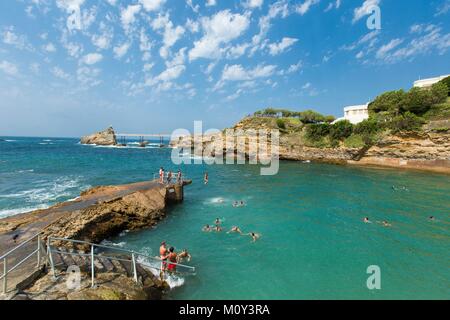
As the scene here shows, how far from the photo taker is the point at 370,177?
34.0 m

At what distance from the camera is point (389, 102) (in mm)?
49188

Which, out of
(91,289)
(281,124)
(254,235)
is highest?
(281,124)

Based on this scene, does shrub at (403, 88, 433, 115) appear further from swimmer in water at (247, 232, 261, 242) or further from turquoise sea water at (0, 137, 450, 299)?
swimmer in water at (247, 232, 261, 242)

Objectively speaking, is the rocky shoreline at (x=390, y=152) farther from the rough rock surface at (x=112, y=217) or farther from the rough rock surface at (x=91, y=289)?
the rough rock surface at (x=91, y=289)

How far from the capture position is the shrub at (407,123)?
40188 millimetres

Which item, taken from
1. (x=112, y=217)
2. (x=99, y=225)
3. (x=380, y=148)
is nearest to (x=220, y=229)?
(x=112, y=217)

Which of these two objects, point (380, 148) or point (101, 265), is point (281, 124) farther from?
point (101, 265)

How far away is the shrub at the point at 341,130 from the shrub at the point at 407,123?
8608 mm

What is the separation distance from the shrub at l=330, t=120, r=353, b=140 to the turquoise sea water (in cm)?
2373

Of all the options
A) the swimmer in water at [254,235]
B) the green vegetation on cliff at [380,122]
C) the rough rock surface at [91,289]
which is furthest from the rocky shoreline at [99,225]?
the green vegetation on cliff at [380,122]

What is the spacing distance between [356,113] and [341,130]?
14.0m

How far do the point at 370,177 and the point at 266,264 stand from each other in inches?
1201

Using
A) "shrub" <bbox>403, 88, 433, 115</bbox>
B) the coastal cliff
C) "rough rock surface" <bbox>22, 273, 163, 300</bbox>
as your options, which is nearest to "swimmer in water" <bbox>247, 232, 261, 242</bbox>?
"rough rock surface" <bbox>22, 273, 163, 300</bbox>
